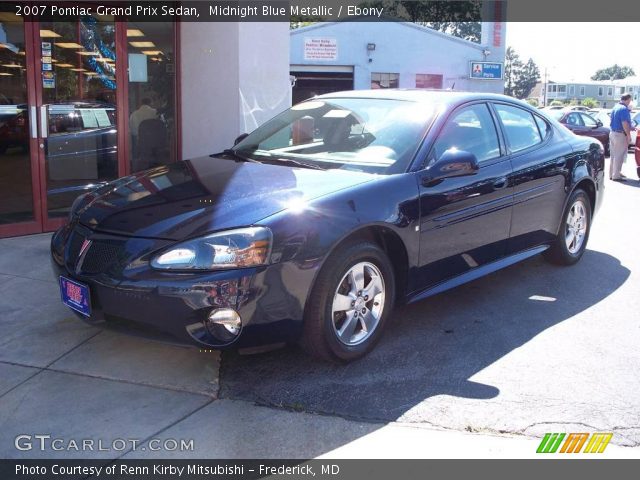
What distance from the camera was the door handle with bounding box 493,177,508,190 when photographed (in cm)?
500

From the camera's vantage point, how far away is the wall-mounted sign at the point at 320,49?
27.5 m

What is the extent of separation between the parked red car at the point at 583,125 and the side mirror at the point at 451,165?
1604 cm

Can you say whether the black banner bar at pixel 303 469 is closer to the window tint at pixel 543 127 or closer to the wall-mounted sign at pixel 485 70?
the window tint at pixel 543 127

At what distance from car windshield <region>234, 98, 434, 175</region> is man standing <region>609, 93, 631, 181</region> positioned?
9.58 m

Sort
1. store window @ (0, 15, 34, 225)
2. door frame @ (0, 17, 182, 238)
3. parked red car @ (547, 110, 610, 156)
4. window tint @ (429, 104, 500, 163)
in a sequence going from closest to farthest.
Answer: window tint @ (429, 104, 500, 163), store window @ (0, 15, 34, 225), door frame @ (0, 17, 182, 238), parked red car @ (547, 110, 610, 156)

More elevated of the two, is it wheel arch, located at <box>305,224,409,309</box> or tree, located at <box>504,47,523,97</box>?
tree, located at <box>504,47,523,97</box>

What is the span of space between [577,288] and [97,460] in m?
4.15

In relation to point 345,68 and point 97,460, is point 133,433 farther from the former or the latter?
point 345,68

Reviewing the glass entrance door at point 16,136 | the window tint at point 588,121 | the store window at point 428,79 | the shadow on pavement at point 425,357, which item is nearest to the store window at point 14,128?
the glass entrance door at point 16,136

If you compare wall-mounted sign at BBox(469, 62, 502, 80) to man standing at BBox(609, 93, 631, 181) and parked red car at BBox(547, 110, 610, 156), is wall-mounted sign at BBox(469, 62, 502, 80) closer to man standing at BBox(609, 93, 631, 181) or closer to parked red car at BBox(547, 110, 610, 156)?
parked red car at BBox(547, 110, 610, 156)

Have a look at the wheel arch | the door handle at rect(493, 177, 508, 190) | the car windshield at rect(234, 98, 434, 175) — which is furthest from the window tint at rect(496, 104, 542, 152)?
the wheel arch

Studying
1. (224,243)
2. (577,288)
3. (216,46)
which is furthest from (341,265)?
(216,46)

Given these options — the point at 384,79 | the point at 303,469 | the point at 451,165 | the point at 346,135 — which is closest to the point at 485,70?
the point at 384,79

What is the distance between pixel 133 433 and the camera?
330 centimetres
